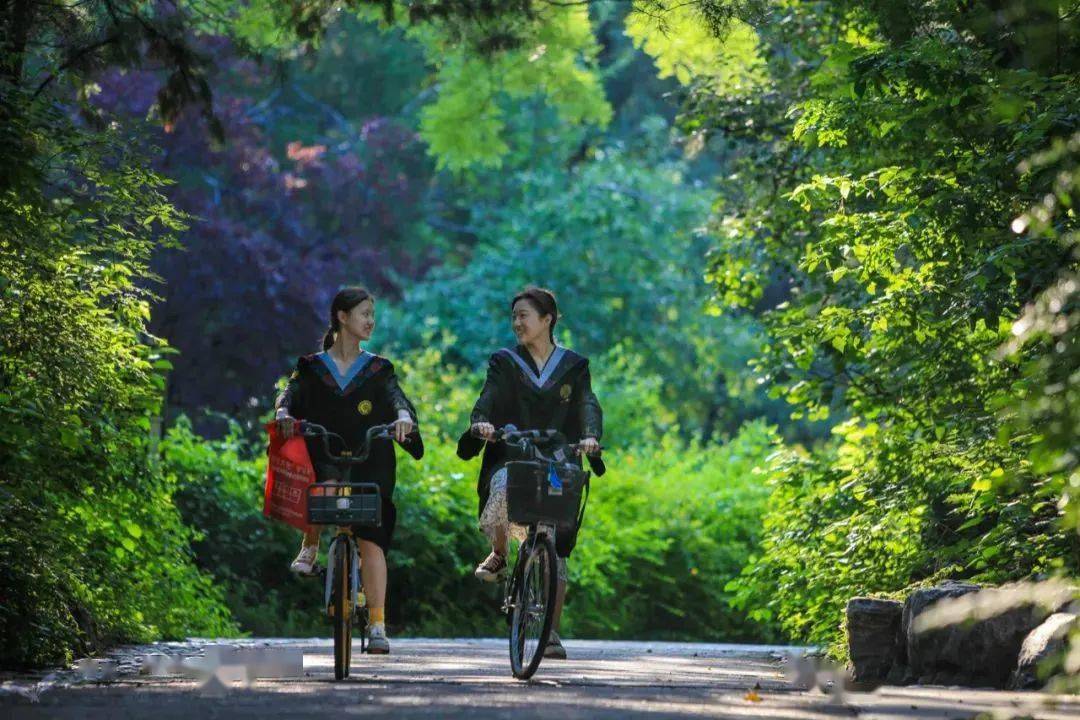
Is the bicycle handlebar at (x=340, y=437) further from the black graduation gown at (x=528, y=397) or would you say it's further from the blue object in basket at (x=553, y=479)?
the black graduation gown at (x=528, y=397)

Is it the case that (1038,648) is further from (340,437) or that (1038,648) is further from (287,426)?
(287,426)

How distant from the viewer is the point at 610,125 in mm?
46062

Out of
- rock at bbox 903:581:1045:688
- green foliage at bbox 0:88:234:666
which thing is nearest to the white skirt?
rock at bbox 903:581:1045:688

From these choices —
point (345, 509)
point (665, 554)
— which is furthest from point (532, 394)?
point (665, 554)

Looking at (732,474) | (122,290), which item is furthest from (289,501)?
(732,474)

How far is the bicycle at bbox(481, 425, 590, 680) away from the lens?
10.1 m

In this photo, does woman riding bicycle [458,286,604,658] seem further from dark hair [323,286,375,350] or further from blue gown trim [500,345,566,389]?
dark hair [323,286,375,350]

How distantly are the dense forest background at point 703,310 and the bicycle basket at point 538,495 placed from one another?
6.81 ft

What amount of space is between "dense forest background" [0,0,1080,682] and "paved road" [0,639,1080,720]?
1.01 metres

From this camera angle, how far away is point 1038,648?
368 inches

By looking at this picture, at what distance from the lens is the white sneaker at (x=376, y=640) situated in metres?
11.3

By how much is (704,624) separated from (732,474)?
3377mm

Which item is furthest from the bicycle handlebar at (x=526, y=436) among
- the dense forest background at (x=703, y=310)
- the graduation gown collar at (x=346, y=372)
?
the dense forest background at (x=703, y=310)

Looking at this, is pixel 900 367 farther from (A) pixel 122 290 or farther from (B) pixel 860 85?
(A) pixel 122 290
